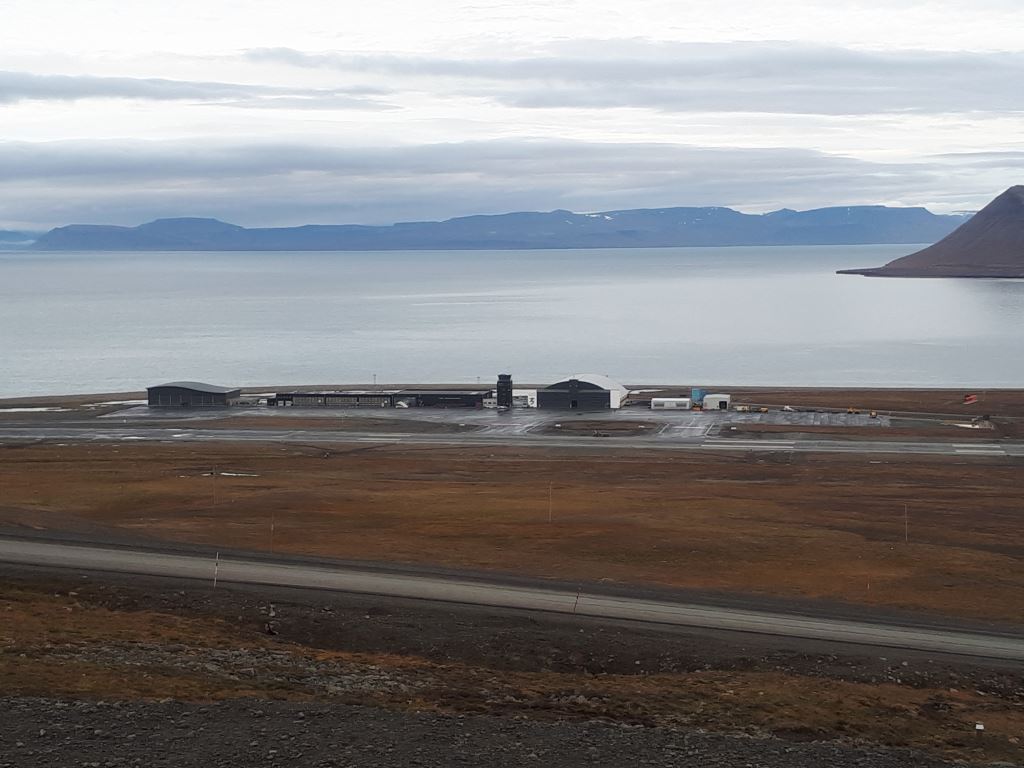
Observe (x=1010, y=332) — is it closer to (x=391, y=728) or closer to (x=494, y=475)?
(x=494, y=475)

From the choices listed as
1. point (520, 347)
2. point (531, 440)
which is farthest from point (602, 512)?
point (520, 347)

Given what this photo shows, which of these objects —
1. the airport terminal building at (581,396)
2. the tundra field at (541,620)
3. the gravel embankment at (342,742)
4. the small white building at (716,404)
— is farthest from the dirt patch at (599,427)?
the gravel embankment at (342,742)

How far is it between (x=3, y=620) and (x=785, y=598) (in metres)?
17.7

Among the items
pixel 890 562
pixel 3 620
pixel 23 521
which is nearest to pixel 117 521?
pixel 23 521

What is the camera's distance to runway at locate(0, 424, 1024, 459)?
58.0 metres

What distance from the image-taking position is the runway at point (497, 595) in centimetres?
2420

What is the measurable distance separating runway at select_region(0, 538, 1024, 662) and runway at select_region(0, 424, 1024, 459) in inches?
1255

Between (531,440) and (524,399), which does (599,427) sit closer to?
(531,440)

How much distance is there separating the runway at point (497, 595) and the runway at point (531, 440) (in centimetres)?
3187

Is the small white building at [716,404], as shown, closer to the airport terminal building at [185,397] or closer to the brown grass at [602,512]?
the brown grass at [602,512]

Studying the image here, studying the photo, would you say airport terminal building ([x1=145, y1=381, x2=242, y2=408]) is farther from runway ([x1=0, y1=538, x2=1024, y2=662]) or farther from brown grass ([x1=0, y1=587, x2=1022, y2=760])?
brown grass ([x1=0, y1=587, x2=1022, y2=760])

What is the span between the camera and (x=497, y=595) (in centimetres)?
2670

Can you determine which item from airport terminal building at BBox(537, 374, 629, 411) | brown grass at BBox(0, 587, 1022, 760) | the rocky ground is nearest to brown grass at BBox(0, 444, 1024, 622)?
the rocky ground

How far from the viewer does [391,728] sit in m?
18.5
